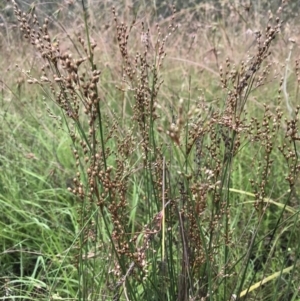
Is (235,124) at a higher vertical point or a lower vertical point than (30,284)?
higher

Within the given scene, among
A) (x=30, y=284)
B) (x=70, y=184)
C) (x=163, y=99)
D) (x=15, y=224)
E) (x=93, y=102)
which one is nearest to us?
(x=93, y=102)

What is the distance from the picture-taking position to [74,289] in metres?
1.75

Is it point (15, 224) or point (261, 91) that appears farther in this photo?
point (261, 91)

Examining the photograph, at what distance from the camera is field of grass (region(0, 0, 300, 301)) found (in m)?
1.08

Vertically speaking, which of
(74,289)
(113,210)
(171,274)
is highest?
(113,210)

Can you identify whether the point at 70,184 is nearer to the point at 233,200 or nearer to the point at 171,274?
the point at 233,200

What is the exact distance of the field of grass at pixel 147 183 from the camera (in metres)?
1.08

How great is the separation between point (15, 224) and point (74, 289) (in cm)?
41

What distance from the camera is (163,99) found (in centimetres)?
312

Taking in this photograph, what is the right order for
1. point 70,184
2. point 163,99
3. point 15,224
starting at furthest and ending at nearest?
point 163,99 < point 70,184 < point 15,224

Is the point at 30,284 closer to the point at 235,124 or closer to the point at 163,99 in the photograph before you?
the point at 235,124

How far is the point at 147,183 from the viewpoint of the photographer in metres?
1.35

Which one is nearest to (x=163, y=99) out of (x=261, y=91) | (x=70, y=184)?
(x=261, y=91)

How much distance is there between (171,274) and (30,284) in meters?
0.59
